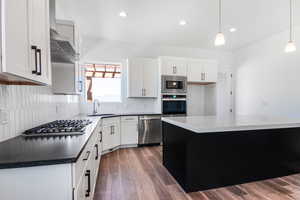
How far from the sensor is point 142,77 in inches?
166

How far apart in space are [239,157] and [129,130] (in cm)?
251

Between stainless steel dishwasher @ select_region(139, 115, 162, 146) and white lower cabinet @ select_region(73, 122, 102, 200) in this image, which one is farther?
stainless steel dishwasher @ select_region(139, 115, 162, 146)

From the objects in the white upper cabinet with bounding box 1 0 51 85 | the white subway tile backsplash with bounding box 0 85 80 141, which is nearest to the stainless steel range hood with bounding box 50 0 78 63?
the white upper cabinet with bounding box 1 0 51 85

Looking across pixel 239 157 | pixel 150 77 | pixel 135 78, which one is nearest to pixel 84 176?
pixel 239 157

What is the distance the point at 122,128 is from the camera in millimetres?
3898

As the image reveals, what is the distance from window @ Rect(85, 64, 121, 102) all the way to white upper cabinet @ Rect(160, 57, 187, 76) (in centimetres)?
130

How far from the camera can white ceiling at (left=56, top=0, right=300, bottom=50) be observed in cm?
272

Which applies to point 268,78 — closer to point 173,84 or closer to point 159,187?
point 173,84

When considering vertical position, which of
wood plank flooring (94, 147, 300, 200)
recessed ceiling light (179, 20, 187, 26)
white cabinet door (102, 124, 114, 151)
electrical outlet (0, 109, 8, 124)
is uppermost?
recessed ceiling light (179, 20, 187, 26)

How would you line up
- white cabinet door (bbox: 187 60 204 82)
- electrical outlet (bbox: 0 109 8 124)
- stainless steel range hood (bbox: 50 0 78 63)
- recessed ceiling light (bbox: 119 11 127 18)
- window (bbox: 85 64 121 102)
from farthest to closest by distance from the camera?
white cabinet door (bbox: 187 60 204 82)
window (bbox: 85 64 121 102)
recessed ceiling light (bbox: 119 11 127 18)
stainless steel range hood (bbox: 50 0 78 63)
electrical outlet (bbox: 0 109 8 124)

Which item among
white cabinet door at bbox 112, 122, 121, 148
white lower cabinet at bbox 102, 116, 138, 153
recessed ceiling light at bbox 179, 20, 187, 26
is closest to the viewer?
recessed ceiling light at bbox 179, 20, 187, 26

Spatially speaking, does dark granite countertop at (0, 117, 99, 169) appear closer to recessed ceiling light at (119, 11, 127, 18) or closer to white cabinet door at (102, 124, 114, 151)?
white cabinet door at (102, 124, 114, 151)

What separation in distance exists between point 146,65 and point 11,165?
3.70m

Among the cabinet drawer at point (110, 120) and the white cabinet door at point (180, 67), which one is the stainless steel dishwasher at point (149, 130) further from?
the white cabinet door at point (180, 67)
